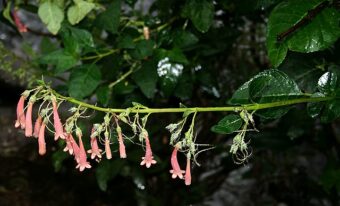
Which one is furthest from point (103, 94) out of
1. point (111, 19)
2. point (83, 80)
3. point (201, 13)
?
point (201, 13)

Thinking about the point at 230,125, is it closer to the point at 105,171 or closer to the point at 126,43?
the point at 126,43

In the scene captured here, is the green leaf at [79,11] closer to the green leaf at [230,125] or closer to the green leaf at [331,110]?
the green leaf at [230,125]

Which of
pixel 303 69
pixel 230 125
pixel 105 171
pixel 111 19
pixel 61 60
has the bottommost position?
pixel 105 171

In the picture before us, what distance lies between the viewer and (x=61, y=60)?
140 centimetres

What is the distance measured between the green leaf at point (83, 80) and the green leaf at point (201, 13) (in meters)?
0.31

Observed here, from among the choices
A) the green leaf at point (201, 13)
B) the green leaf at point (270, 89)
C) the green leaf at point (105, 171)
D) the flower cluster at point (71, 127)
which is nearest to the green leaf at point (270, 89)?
the green leaf at point (270, 89)

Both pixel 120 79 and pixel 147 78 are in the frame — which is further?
pixel 120 79

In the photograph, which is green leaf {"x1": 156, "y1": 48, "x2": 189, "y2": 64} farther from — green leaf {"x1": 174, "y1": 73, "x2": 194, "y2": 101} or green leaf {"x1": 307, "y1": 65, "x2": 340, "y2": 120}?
green leaf {"x1": 307, "y1": 65, "x2": 340, "y2": 120}

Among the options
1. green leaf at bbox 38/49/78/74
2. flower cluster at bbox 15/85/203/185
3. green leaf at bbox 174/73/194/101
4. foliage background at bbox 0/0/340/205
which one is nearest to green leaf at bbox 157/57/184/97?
foliage background at bbox 0/0/340/205

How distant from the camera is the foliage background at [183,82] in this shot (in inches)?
46.8

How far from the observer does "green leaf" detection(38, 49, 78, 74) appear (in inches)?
54.2

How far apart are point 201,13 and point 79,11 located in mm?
350

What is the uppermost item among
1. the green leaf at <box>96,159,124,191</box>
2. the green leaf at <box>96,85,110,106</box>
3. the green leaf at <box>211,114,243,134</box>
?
the green leaf at <box>96,85,110,106</box>

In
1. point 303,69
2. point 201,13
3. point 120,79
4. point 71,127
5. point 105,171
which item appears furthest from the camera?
point 105,171
